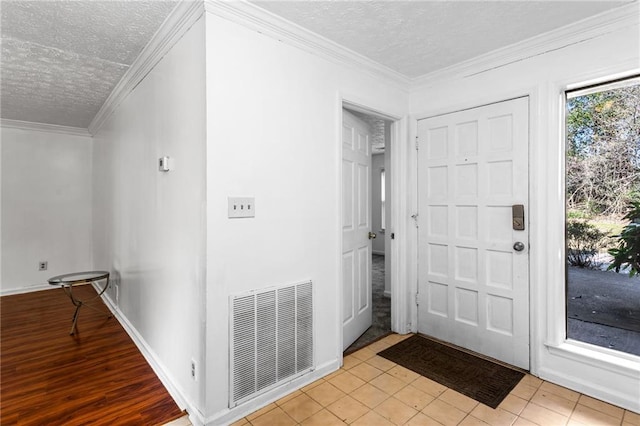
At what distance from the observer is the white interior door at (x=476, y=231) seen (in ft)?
8.10

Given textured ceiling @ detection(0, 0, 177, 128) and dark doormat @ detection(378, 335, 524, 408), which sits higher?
textured ceiling @ detection(0, 0, 177, 128)

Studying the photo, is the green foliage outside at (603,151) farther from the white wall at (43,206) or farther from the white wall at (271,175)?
the white wall at (43,206)

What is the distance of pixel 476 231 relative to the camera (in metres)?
2.70

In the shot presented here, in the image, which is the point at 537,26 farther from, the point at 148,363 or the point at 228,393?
the point at 148,363

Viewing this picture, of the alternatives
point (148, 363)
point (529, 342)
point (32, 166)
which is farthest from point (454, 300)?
point (32, 166)

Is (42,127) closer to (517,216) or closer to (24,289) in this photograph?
(24,289)

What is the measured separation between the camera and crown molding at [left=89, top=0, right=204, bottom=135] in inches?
73.4

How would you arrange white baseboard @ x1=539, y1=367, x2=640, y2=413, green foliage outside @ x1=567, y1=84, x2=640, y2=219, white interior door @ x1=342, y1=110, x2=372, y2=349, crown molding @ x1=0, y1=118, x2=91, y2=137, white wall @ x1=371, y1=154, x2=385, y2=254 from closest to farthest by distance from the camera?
white baseboard @ x1=539, y1=367, x2=640, y2=413, green foliage outside @ x1=567, y1=84, x2=640, y2=219, white interior door @ x1=342, y1=110, x2=372, y2=349, crown molding @ x1=0, y1=118, x2=91, y2=137, white wall @ x1=371, y1=154, x2=385, y2=254

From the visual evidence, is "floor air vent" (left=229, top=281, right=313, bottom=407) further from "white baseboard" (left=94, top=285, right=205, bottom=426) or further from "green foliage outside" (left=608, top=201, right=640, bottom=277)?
"green foliage outside" (left=608, top=201, right=640, bottom=277)

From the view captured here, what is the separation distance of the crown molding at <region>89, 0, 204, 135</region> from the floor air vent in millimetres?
1700

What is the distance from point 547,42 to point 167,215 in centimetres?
299

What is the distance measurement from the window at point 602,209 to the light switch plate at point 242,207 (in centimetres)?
228

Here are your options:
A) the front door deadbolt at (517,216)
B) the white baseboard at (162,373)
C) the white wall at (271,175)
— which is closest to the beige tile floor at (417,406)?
the white wall at (271,175)

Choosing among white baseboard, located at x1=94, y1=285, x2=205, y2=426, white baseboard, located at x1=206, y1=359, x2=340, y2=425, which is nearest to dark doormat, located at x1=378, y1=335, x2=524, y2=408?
white baseboard, located at x1=206, y1=359, x2=340, y2=425
